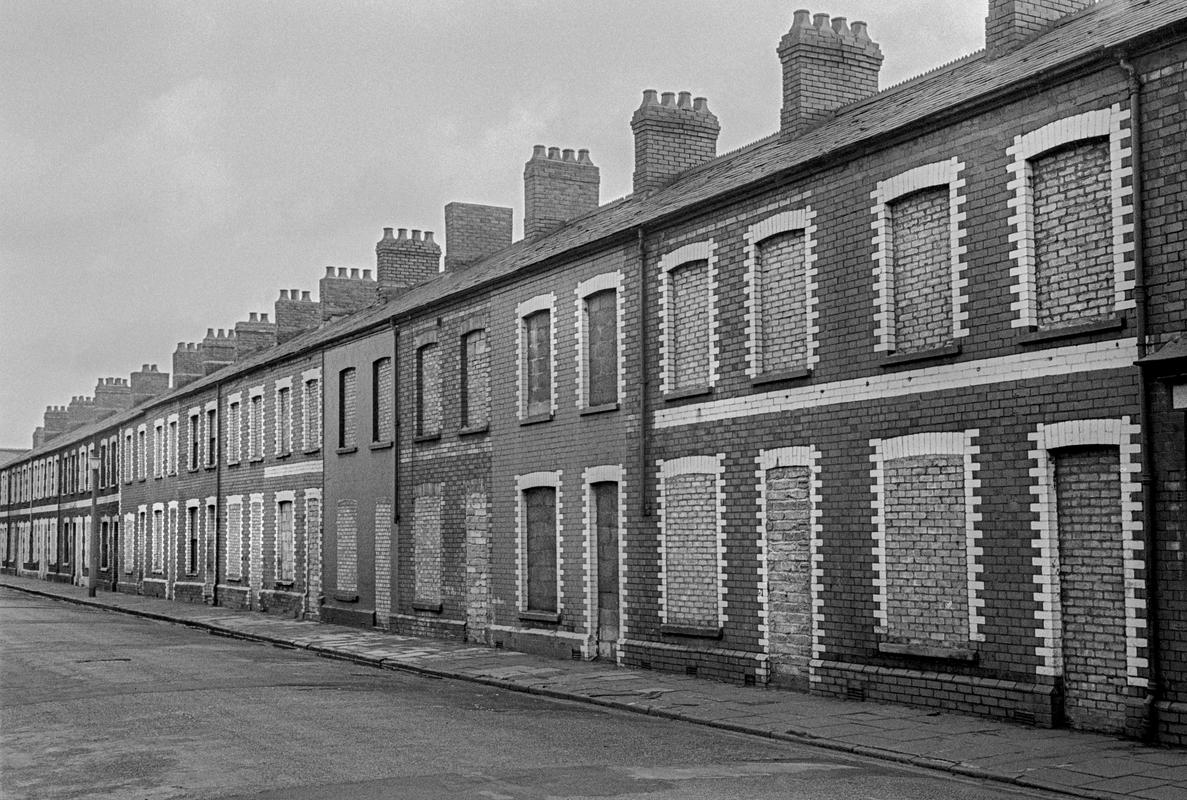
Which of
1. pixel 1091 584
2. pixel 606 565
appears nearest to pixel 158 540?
pixel 606 565

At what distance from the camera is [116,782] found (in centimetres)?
1078

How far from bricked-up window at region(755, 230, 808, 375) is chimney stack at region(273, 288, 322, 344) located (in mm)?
28752

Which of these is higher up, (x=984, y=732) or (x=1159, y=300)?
(x=1159, y=300)

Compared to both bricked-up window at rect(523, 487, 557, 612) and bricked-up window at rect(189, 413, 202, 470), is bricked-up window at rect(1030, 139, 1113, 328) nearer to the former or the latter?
bricked-up window at rect(523, 487, 557, 612)

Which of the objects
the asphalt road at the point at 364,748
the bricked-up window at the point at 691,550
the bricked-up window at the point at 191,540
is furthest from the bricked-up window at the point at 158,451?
the bricked-up window at the point at 691,550

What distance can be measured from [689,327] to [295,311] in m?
28.6

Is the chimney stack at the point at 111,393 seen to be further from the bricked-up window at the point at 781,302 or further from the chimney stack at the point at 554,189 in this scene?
the bricked-up window at the point at 781,302

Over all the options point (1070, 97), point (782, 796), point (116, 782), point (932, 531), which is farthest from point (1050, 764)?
point (116, 782)

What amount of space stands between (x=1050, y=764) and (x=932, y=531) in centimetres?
400

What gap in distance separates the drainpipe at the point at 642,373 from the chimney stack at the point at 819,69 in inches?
123

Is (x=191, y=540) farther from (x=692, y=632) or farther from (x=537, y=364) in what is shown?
(x=692, y=632)

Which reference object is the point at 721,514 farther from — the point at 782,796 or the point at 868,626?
the point at 782,796

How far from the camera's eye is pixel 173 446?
151ft

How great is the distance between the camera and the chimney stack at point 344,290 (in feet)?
134
